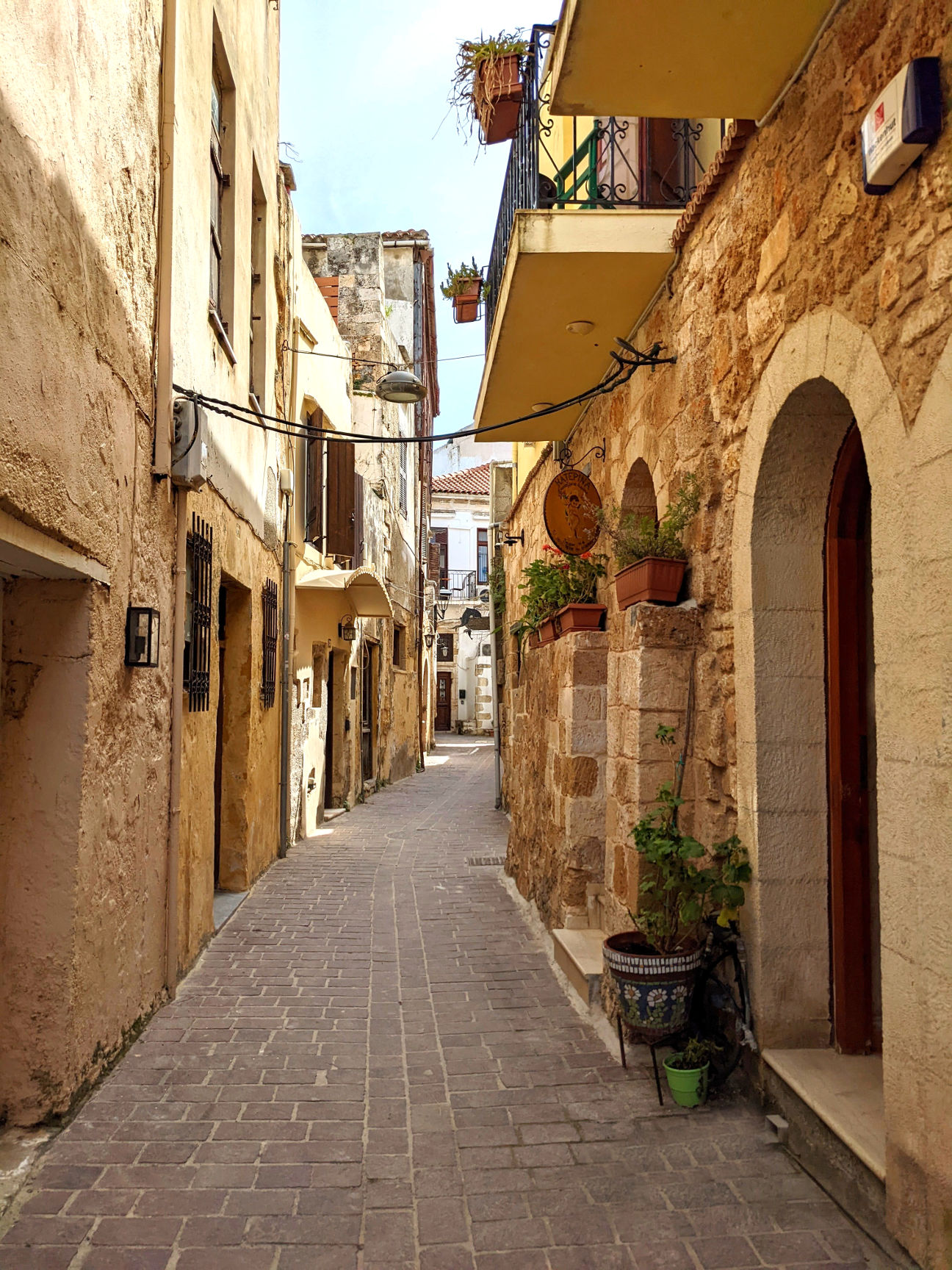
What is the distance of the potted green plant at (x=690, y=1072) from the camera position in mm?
3680

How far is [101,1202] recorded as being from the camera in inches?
119

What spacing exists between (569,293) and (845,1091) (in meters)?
3.86

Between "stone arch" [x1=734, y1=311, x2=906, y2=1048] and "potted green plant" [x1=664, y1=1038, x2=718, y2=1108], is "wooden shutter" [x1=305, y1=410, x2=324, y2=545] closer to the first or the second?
"stone arch" [x1=734, y1=311, x2=906, y2=1048]

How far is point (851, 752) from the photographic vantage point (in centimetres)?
364

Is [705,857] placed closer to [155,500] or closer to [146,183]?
[155,500]

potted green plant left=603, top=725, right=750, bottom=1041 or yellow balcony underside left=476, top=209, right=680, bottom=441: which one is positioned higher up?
yellow balcony underside left=476, top=209, right=680, bottom=441

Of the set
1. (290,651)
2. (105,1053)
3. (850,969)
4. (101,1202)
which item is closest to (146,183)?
(105,1053)

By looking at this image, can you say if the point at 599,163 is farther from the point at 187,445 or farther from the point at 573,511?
the point at 187,445

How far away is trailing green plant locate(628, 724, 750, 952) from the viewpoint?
374cm

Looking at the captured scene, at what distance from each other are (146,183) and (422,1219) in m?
4.51

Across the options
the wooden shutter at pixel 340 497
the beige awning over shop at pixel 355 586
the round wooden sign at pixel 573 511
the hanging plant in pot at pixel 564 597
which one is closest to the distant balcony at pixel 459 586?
the wooden shutter at pixel 340 497

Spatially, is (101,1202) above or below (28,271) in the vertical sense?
below

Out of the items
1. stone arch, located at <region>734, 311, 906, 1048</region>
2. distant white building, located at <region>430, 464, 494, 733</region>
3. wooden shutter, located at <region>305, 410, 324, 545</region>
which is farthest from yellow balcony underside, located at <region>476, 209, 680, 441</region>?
distant white building, located at <region>430, 464, 494, 733</region>

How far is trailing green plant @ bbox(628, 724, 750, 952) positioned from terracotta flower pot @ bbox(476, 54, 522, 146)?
4.09m
